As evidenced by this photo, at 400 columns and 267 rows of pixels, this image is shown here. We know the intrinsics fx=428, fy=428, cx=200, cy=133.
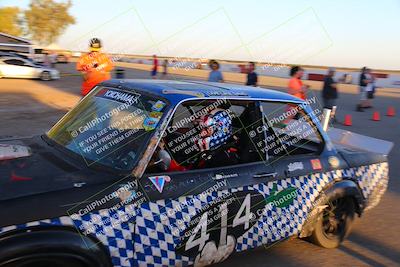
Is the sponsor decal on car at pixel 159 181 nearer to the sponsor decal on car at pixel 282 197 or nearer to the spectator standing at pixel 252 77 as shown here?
the sponsor decal on car at pixel 282 197

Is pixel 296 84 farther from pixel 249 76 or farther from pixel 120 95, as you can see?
pixel 120 95

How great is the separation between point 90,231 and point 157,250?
0.57 m

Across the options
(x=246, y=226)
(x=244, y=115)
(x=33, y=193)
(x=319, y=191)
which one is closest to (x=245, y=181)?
(x=246, y=226)

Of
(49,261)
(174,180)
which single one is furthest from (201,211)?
(49,261)

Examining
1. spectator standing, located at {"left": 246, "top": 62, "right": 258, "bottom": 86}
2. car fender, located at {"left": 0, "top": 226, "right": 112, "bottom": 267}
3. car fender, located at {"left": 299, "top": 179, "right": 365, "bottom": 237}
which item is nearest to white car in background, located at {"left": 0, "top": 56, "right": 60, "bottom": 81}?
spectator standing, located at {"left": 246, "top": 62, "right": 258, "bottom": 86}

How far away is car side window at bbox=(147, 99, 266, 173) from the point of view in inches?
152

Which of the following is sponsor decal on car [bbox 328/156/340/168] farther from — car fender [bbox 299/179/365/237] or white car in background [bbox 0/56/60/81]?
white car in background [bbox 0/56/60/81]

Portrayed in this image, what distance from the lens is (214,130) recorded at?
392cm

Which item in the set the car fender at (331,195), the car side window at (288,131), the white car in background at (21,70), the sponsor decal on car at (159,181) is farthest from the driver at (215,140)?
the white car in background at (21,70)

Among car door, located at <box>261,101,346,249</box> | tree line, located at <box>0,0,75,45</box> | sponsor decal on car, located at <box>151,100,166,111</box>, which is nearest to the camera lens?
sponsor decal on car, located at <box>151,100,166,111</box>

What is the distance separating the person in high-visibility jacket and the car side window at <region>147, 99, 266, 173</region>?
4.54 m

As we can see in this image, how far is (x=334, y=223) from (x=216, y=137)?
188 cm

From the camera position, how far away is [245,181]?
12.1 ft

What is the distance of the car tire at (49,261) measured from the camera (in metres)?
2.50
